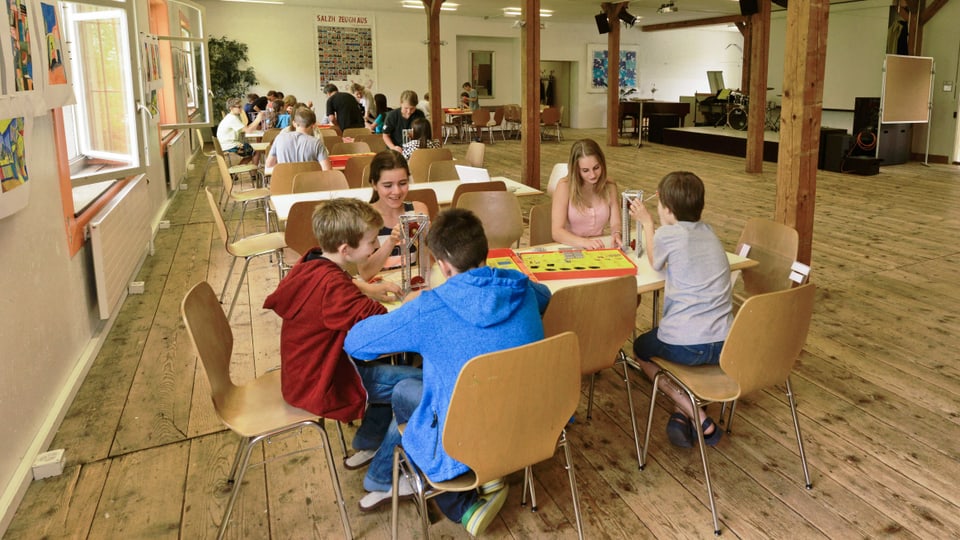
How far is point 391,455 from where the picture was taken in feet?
7.73

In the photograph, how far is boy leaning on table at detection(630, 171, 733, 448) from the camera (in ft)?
8.13

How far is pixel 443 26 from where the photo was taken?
55.2ft

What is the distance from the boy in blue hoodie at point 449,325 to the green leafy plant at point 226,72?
14058 mm

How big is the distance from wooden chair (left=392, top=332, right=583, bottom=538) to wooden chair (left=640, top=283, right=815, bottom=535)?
24.4 inches

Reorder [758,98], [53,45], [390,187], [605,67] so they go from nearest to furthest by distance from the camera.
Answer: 1. [53,45]
2. [390,187]
3. [758,98]
4. [605,67]

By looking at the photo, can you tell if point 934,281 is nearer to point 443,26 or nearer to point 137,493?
point 137,493

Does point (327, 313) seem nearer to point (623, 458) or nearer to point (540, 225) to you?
point (623, 458)

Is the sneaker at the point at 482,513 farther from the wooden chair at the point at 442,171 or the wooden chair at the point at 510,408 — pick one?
the wooden chair at the point at 442,171

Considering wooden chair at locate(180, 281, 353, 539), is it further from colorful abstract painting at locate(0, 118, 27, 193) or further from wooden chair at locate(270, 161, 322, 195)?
wooden chair at locate(270, 161, 322, 195)

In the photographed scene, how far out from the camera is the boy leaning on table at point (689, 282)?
2477 millimetres

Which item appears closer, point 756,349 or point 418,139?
point 756,349

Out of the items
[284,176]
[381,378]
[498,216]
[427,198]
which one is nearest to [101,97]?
[284,176]

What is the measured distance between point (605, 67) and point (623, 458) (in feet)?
58.0

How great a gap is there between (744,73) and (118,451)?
16.1m
